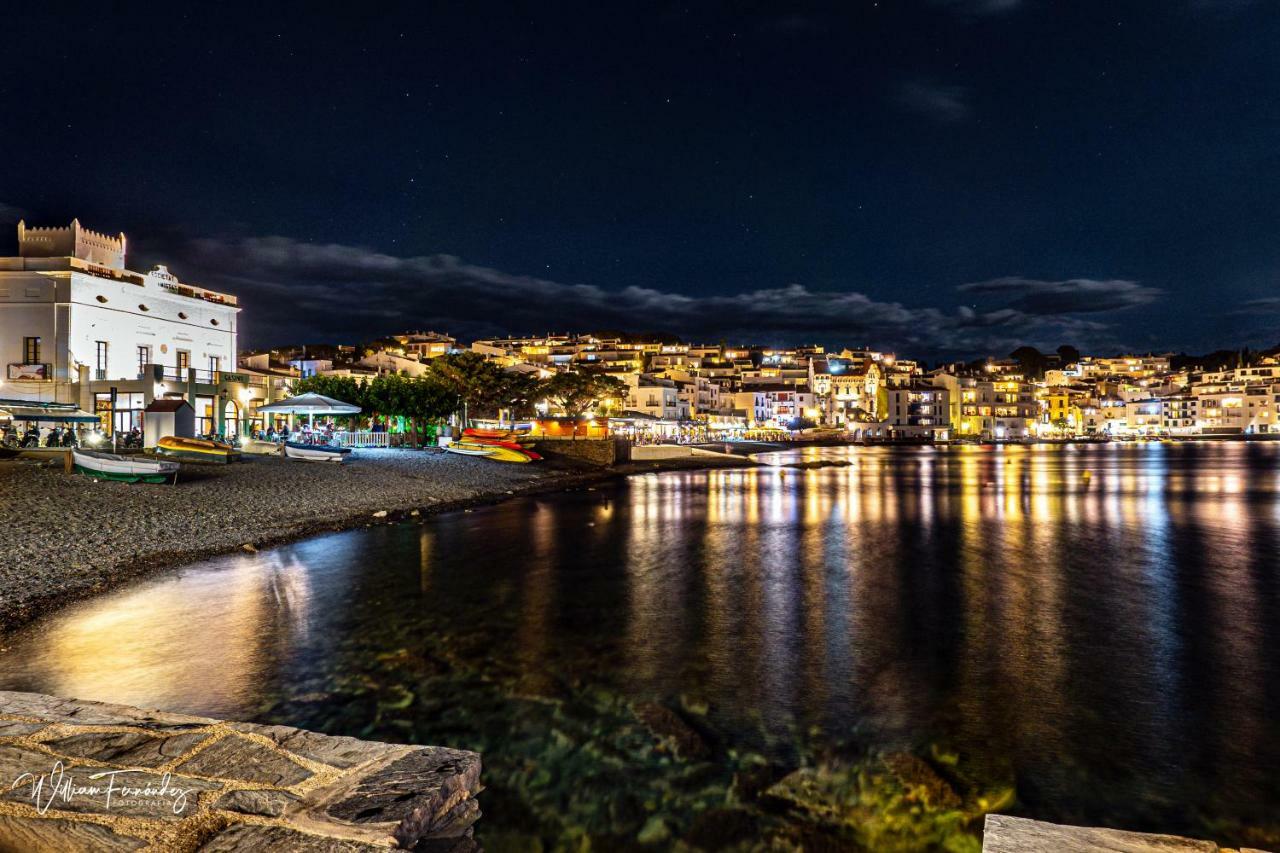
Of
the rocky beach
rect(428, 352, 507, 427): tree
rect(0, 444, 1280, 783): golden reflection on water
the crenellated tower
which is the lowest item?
rect(0, 444, 1280, 783): golden reflection on water

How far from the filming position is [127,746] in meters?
4.41

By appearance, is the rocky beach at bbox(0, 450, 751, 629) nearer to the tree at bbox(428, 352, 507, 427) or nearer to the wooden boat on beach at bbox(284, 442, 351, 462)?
the wooden boat on beach at bbox(284, 442, 351, 462)

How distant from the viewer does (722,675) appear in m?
9.88

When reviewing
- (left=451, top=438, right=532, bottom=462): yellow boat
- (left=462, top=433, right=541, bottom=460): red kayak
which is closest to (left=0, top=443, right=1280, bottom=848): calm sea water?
(left=451, top=438, right=532, bottom=462): yellow boat

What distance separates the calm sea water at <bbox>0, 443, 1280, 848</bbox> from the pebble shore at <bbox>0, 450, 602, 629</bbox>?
101 cm

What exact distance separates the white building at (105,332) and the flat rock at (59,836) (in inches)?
1223

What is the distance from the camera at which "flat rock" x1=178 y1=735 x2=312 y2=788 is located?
411 cm

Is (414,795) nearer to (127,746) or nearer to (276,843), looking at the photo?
(276,843)

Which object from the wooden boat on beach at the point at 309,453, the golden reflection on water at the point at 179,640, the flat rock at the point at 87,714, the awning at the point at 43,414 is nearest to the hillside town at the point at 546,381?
the awning at the point at 43,414

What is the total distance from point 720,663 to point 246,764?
720 centimetres

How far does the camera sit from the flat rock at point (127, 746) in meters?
4.25

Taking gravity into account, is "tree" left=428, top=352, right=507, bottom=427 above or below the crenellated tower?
below

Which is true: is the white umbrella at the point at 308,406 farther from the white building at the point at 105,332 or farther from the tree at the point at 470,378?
the tree at the point at 470,378

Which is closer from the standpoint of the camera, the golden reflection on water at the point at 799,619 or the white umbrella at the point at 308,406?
the golden reflection on water at the point at 799,619
